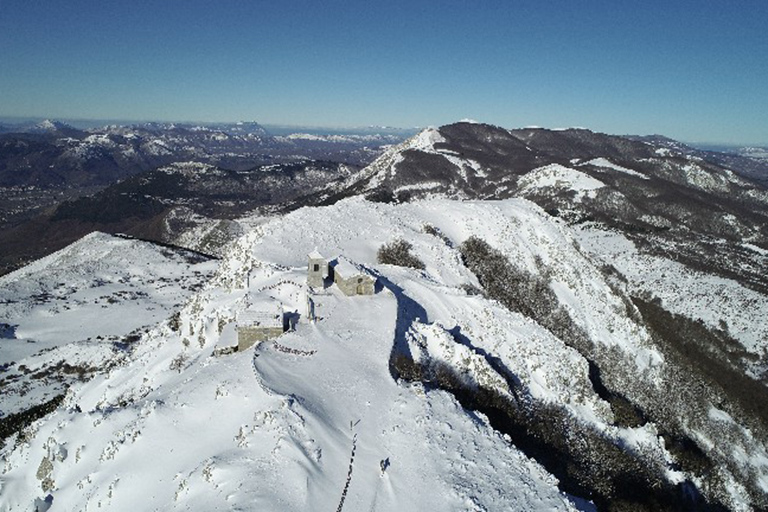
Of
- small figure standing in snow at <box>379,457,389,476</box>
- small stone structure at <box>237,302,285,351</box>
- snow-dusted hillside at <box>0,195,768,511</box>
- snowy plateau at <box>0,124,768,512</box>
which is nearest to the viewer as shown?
snow-dusted hillside at <box>0,195,768,511</box>

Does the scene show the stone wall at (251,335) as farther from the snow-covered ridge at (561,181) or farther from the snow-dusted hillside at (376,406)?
the snow-covered ridge at (561,181)

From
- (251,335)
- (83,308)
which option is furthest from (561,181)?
(251,335)

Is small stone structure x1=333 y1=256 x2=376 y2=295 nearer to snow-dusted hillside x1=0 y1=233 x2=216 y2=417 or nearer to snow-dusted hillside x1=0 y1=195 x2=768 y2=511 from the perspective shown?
snow-dusted hillside x1=0 y1=195 x2=768 y2=511

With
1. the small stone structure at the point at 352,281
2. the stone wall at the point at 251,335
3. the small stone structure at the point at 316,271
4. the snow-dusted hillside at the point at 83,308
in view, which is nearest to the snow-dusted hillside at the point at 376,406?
the small stone structure at the point at 352,281

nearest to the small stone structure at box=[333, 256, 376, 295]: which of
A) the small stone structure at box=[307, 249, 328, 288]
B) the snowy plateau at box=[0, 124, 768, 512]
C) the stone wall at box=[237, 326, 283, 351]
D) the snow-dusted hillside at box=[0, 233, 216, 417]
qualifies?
the snowy plateau at box=[0, 124, 768, 512]

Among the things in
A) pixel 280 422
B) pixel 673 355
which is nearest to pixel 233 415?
pixel 280 422

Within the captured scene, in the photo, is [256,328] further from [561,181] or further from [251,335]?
[561,181]
